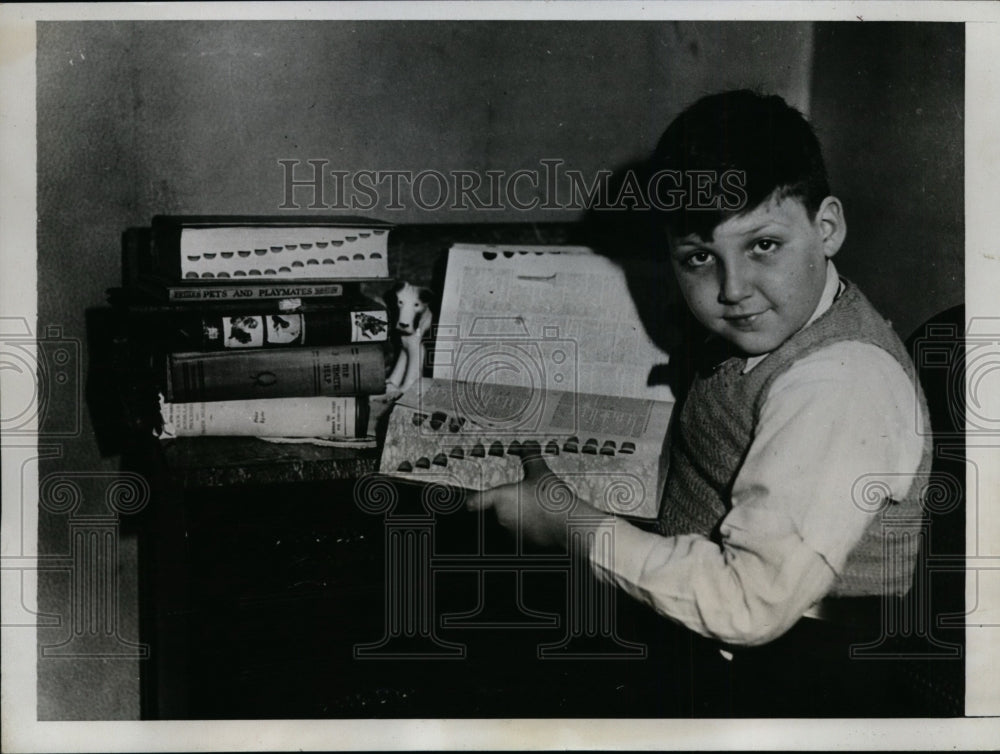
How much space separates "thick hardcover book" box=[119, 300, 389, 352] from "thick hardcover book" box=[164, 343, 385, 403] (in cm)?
1

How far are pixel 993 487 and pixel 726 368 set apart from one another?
42 cm

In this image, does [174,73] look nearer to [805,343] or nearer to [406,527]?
[406,527]

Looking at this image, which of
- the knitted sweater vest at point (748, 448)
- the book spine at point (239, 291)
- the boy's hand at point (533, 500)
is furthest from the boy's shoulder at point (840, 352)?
the book spine at point (239, 291)

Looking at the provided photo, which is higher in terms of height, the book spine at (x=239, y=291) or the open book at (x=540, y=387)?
the book spine at (x=239, y=291)

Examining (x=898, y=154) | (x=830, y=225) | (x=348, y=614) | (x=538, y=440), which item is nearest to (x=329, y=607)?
(x=348, y=614)

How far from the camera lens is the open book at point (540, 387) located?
3.90 feet

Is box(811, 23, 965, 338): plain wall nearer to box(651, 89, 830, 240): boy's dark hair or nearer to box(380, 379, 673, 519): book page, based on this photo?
box(651, 89, 830, 240): boy's dark hair

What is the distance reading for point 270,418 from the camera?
3.86 feet

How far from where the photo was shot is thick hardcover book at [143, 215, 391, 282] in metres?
1.18

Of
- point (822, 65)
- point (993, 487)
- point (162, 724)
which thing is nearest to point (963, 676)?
point (993, 487)

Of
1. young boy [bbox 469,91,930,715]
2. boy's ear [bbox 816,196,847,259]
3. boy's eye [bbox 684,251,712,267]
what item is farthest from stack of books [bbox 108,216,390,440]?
boy's ear [bbox 816,196,847,259]

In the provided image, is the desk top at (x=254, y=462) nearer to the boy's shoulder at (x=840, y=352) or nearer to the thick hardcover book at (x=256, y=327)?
the thick hardcover book at (x=256, y=327)

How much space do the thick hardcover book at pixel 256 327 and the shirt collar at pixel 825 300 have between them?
486 mm

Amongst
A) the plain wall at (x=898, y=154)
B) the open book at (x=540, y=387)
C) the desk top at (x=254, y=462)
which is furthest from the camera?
the plain wall at (x=898, y=154)
